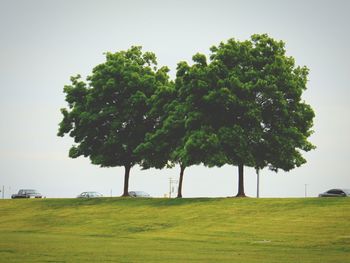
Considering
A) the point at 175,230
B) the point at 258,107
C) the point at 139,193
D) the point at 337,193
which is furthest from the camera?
the point at 139,193

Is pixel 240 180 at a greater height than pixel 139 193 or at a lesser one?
greater

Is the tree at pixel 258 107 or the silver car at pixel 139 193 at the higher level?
the tree at pixel 258 107

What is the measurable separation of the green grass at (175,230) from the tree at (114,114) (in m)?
6.64

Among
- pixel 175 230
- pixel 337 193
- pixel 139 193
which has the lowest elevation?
pixel 175 230

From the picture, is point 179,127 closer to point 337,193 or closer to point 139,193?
point 337,193

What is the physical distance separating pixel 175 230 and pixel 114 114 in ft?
104

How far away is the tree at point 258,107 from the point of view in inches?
2506

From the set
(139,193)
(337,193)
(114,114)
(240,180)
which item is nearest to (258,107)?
(240,180)

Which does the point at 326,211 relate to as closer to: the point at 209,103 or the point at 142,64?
the point at 209,103

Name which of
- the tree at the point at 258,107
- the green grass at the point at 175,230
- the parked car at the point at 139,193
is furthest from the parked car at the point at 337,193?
the parked car at the point at 139,193

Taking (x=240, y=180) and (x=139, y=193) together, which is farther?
(x=139, y=193)

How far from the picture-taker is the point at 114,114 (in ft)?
253

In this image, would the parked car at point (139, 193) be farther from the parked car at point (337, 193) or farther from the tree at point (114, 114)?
the parked car at point (337, 193)

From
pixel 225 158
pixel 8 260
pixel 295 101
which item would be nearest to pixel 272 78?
pixel 295 101
